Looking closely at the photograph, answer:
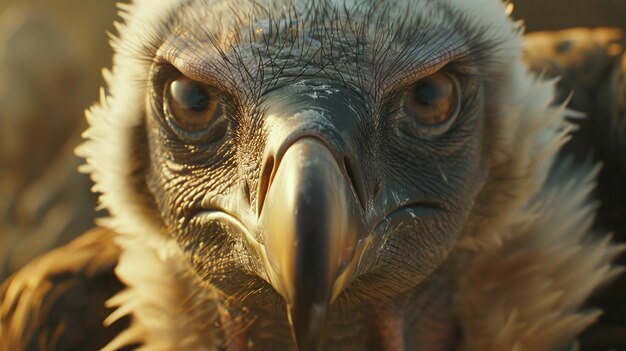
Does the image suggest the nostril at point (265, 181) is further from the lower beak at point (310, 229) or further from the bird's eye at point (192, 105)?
the bird's eye at point (192, 105)

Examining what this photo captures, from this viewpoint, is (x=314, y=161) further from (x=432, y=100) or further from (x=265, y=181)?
(x=432, y=100)

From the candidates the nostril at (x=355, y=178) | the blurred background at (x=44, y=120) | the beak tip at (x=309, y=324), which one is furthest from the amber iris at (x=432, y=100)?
the blurred background at (x=44, y=120)

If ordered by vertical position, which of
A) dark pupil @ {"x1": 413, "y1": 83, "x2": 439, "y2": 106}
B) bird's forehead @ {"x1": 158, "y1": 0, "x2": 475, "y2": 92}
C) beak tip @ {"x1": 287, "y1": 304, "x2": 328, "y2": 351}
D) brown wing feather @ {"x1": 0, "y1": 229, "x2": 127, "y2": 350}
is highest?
bird's forehead @ {"x1": 158, "y1": 0, "x2": 475, "y2": 92}

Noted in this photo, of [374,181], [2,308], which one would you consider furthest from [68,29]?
[374,181]

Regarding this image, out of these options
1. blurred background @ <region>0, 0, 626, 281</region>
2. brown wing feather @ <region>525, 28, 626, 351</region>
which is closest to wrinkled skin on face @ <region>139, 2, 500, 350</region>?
brown wing feather @ <region>525, 28, 626, 351</region>

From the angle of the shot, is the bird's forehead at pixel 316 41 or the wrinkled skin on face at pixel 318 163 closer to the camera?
the wrinkled skin on face at pixel 318 163

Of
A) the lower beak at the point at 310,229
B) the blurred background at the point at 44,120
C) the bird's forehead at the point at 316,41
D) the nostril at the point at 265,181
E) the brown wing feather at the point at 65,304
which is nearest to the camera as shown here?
the lower beak at the point at 310,229

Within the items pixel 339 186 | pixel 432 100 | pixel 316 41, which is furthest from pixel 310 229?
pixel 432 100

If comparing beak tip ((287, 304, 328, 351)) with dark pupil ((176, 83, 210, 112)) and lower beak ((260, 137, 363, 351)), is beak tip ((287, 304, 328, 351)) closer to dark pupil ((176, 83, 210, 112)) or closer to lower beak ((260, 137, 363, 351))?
lower beak ((260, 137, 363, 351))
